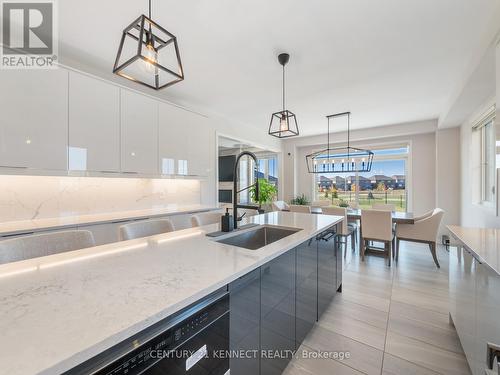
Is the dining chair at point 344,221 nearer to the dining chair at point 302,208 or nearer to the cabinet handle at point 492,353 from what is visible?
the dining chair at point 302,208

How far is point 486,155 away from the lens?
3434 millimetres

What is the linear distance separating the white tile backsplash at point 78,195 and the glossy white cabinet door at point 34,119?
0.47 meters

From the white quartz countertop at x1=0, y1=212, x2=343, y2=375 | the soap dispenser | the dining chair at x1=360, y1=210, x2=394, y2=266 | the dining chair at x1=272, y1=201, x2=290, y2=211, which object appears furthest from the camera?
the dining chair at x1=272, y1=201, x2=290, y2=211

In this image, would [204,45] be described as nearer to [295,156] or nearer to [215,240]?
[215,240]

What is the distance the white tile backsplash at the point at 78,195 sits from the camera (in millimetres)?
2238

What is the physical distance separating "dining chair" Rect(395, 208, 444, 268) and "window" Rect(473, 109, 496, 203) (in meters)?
0.73

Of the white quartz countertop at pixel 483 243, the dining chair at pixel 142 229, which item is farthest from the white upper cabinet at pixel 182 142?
the white quartz countertop at pixel 483 243

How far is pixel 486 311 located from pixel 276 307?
1.08 m

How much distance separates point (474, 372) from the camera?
130cm

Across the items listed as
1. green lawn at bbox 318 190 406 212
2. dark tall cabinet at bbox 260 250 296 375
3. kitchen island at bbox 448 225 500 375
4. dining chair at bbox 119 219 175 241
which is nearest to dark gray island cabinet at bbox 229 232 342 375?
dark tall cabinet at bbox 260 250 296 375

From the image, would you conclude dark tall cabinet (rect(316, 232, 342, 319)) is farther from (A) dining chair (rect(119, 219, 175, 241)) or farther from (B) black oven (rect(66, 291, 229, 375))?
(A) dining chair (rect(119, 219, 175, 241))

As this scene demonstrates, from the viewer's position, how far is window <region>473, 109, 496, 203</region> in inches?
123

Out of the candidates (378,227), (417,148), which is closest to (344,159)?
(417,148)

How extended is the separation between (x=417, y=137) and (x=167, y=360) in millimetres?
6246
